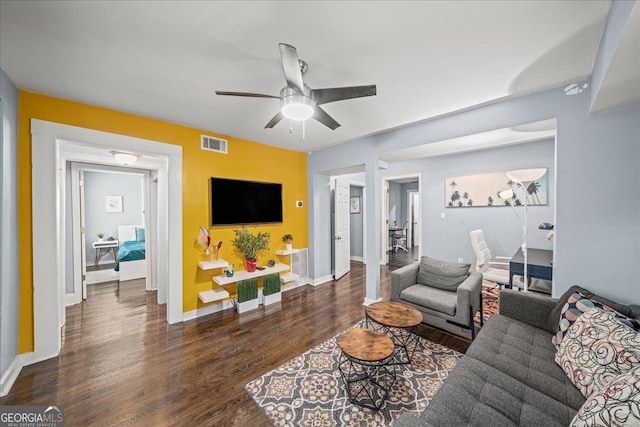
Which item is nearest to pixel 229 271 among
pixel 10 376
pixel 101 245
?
pixel 10 376

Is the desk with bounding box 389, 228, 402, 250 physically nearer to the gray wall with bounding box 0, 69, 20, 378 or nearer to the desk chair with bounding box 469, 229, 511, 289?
the desk chair with bounding box 469, 229, 511, 289

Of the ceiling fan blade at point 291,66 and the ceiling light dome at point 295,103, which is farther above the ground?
the ceiling fan blade at point 291,66

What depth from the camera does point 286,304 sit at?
144 inches

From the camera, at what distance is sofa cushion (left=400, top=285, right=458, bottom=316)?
2.51 metres

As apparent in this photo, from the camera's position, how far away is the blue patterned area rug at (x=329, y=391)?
1.64 meters

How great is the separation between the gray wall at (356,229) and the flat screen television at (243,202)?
3176mm

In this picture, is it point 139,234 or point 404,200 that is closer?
point 139,234

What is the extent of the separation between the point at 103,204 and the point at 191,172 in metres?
4.84

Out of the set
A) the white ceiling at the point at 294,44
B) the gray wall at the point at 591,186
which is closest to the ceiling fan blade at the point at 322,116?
the white ceiling at the point at 294,44

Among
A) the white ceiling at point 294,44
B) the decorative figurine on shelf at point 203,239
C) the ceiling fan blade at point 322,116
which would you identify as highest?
the white ceiling at point 294,44

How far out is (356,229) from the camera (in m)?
6.88

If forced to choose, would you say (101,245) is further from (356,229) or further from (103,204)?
(356,229)

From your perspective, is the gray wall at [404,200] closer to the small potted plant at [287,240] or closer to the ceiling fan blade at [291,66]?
the small potted plant at [287,240]

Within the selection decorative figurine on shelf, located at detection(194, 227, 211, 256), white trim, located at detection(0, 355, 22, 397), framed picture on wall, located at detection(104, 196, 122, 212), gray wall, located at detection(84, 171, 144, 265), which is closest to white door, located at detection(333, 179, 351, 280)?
decorative figurine on shelf, located at detection(194, 227, 211, 256)
